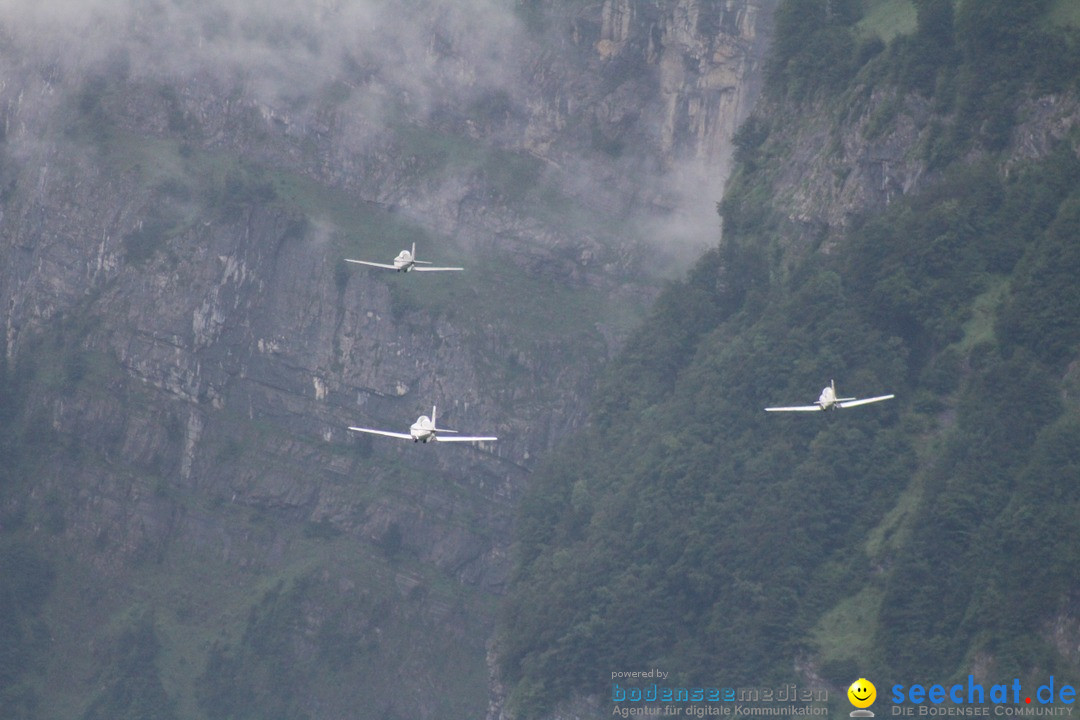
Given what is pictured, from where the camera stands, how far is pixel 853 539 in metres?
197

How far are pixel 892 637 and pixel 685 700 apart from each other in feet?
58.3

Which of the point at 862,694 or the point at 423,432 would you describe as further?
the point at 862,694

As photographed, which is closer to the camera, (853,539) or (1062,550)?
(1062,550)

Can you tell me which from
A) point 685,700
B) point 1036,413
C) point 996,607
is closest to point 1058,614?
point 996,607

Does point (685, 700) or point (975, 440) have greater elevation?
point (975, 440)

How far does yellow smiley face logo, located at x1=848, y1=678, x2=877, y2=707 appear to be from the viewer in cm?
18162

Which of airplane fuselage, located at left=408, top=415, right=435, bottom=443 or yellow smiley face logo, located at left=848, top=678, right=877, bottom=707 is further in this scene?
yellow smiley face logo, located at left=848, top=678, right=877, bottom=707

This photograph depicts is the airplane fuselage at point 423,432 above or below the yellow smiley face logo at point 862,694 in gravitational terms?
above

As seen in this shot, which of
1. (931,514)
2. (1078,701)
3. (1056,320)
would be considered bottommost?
(1078,701)

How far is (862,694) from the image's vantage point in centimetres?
18162

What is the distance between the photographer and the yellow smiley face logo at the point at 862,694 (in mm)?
181625

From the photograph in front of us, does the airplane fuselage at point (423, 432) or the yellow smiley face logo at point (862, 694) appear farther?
the yellow smiley face logo at point (862, 694)

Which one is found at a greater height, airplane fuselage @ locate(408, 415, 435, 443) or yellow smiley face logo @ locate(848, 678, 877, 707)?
airplane fuselage @ locate(408, 415, 435, 443)

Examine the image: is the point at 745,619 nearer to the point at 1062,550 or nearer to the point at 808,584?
the point at 808,584
